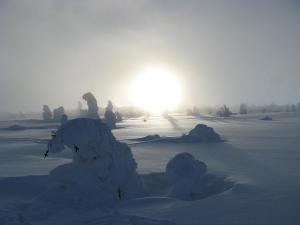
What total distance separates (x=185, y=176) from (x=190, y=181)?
1.29ft

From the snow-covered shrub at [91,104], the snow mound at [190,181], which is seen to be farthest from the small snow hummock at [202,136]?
the snow-covered shrub at [91,104]

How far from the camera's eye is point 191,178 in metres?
16.4

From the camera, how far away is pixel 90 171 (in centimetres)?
1458

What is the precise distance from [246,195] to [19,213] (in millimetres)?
8581

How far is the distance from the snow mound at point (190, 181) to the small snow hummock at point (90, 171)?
2065mm

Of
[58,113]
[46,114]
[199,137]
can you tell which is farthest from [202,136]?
[46,114]

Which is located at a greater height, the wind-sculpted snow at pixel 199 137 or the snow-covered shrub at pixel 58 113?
the snow-covered shrub at pixel 58 113

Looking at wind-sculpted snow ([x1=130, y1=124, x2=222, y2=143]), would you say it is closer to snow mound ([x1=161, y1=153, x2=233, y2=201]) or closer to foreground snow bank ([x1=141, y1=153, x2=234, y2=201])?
foreground snow bank ([x1=141, y1=153, x2=234, y2=201])

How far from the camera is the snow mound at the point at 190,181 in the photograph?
625 inches

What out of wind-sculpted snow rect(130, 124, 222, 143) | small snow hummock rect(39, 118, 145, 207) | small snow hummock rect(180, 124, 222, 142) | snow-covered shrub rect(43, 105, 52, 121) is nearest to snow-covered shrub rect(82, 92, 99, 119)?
snow-covered shrub rect(43, 105, 52, 121)

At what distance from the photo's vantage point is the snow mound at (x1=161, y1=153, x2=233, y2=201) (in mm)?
15883

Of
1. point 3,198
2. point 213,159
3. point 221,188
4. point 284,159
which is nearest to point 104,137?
point 3,198

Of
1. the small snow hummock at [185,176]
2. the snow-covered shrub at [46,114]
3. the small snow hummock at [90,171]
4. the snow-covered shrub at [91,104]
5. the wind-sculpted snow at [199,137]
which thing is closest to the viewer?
the small snow hummock at [90,171]

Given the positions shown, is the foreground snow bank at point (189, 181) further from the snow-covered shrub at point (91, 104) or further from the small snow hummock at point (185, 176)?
the snow-covered shrub at point (91, 104)
